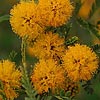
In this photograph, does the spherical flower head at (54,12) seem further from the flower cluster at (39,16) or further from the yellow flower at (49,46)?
the yellow flower at (49,46)

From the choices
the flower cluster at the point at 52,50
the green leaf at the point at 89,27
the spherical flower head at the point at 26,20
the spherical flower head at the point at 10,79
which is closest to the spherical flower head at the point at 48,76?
the flower cluster at the point at 52,50

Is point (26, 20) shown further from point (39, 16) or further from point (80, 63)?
point (80, 63)

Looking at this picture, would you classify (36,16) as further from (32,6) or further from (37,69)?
(37,69)

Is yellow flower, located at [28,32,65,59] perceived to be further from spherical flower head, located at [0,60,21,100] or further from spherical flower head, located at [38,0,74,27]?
spherical flower head, located at [0,60,21,100]

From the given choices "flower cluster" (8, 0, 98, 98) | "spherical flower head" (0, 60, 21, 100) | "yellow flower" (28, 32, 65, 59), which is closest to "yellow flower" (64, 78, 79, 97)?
"flower cluster" (8, 0, 98, 98)

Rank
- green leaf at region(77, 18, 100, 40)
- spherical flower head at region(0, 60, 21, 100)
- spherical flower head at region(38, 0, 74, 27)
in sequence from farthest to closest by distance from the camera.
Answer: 1. green leaf at region(77, 18, 100, 40)
2. spherical flower head at region(38, 0, 74, 27)
3. spherical flower head at region(0, 60, 21, 100)

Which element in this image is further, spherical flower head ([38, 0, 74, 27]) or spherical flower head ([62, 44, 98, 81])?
spherical flower head ([38, 0, 74, 27])

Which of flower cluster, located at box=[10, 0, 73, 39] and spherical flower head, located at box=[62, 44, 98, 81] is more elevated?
flower cluster, located at box=[10, 0, 73, 39]
